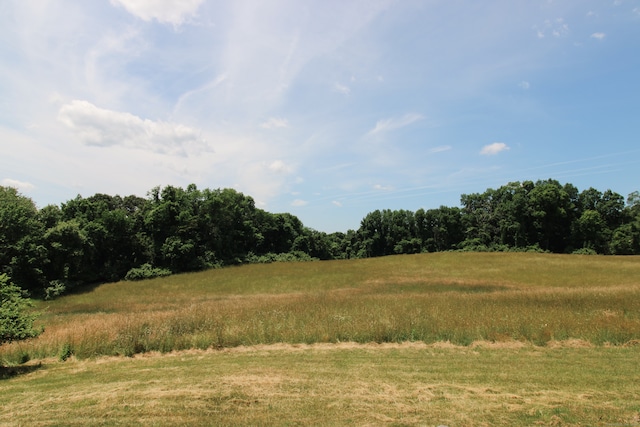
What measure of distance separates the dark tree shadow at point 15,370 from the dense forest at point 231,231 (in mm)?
31937

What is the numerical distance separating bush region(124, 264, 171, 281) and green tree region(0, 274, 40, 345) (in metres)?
38.2

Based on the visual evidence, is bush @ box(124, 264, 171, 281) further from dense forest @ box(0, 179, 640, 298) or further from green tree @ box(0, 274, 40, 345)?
green tree @ box(0, 274, 40, 345)

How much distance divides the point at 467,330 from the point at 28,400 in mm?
12957

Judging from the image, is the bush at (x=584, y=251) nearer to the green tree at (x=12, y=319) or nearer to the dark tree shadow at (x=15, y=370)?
the dark tree shadow at (x=15, y=370)

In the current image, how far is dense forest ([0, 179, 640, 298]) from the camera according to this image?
Answer: 131 ft

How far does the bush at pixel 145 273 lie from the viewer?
46.4m

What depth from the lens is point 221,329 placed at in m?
13.5

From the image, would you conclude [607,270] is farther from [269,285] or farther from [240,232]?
[240,232]

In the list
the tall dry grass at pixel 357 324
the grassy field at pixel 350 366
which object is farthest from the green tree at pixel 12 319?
the tall dry grass at pixel 357 324

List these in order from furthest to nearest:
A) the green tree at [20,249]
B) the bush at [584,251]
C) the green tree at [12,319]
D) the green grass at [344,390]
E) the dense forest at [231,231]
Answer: the bush at [584,251] < the dense forest at [231,231] < the green tree at [20,249] < the green tree at [12,319] < the green grass at [344,390]

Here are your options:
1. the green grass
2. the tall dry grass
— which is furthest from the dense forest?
the green grass

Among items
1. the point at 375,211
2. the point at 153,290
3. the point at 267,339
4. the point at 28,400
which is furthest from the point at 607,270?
the point at 375,211

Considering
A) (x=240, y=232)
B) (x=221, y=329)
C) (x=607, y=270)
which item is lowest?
(x=607, y=270)

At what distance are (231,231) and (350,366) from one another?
6022 cm
